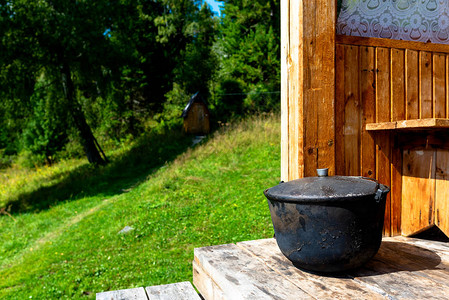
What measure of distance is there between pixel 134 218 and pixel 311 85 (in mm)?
5200

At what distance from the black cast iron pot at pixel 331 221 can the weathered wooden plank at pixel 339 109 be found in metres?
0.71

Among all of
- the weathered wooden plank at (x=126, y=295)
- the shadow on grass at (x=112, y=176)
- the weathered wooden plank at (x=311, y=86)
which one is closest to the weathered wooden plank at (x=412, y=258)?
the weathered wooden plank at (x=311, y=86)

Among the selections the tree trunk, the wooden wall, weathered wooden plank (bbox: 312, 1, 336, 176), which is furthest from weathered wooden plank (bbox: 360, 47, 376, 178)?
the tree trunk

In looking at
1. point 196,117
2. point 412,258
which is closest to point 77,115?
point 196,117

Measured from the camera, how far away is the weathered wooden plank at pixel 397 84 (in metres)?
2.76

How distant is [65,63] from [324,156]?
12.3 m

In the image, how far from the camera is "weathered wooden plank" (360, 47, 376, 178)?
2703mm

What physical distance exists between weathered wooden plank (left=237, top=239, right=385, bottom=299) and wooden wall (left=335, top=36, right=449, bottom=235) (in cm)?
86

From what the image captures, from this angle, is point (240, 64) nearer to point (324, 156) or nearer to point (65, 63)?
point (65, 63)

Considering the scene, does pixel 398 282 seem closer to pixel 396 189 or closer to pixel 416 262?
pixel 416 262

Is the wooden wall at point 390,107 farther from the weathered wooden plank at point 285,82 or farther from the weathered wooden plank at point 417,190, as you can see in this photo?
the weathered wooden plank at point 285,82

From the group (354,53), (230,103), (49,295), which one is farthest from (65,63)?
(354,53)

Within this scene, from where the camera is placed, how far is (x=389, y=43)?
2742 millimetres

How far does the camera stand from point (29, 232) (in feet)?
26.1
